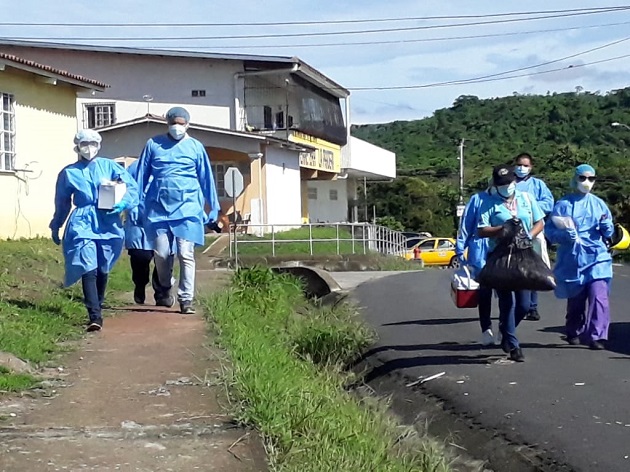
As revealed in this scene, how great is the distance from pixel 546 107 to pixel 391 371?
231ft

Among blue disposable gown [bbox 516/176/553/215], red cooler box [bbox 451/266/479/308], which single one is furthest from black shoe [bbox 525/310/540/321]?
red cooler box [bbox 451/266/479/308]

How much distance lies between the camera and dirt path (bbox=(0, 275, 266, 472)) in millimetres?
4824

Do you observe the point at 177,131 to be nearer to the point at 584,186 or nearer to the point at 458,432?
the point at 584,186

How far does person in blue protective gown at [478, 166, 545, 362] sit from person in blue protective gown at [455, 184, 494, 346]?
10cm

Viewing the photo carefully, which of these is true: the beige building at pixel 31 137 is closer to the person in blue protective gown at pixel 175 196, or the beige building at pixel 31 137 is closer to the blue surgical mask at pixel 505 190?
the person in blue protective gown at pixel 175 196

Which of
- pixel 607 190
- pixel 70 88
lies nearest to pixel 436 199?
pixel 607 190

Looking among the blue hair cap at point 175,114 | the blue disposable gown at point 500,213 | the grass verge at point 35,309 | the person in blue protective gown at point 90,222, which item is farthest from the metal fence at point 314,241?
the blue disposable gown at point 500,213

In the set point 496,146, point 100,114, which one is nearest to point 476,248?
point 100,114

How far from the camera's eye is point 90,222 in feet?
28.7

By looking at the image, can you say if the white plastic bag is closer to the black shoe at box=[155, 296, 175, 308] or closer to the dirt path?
the dirt path

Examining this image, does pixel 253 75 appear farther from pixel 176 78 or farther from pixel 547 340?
pixel 547 340

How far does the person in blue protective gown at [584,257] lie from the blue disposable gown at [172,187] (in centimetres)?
331

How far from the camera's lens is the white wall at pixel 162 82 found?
3628 cm

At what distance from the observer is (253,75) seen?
36.0m
